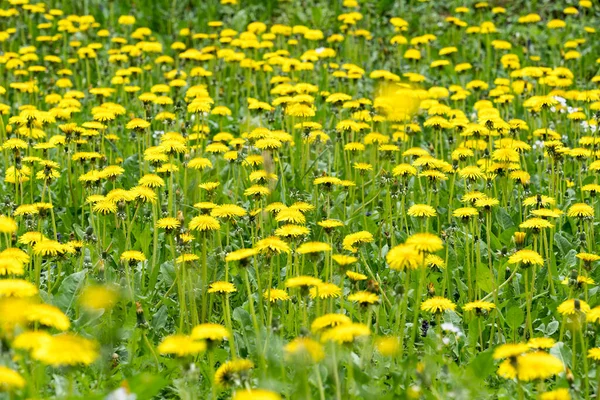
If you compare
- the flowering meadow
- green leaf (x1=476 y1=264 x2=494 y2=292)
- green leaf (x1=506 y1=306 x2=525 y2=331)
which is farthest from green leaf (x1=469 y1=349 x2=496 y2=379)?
green leaf (x1=476 y1=264 x2=494 y2=292)

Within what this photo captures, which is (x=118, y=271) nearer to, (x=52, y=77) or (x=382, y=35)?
(x=52, y=77)

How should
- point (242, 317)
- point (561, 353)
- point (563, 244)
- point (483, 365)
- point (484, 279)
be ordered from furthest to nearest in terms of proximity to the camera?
point (563, 244) < point (484, 279) < point (242, 317) < point (561, 353) < point (483, 365)

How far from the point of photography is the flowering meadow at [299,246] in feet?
9.11

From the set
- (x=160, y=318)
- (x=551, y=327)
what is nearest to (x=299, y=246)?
(x=160, y=318)

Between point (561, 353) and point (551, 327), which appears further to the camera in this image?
point (551, 327)

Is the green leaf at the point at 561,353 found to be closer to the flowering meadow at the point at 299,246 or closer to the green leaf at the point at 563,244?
the flowering meadow at the point at 299,246

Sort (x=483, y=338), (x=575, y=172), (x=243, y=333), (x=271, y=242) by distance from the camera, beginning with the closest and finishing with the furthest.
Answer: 1. (x=271, y=242)
2. (x=243, y=333)
3. (x=483, y=338)
4. (x=575, y=172)

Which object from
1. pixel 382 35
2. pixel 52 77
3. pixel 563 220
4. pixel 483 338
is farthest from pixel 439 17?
pixel 483 338

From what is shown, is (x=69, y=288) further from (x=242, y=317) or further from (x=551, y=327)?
(x=551, y=327)

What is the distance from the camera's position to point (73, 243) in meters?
3.71

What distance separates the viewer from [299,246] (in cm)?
395

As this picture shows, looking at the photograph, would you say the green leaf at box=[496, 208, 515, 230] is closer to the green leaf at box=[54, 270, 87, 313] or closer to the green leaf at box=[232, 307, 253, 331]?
the green leaf at box=[232, 307, 253, 331]

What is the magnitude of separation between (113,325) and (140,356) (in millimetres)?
213

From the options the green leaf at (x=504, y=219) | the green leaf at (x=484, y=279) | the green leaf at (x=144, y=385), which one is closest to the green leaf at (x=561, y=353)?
the green leaf at (x=484, y=279)
